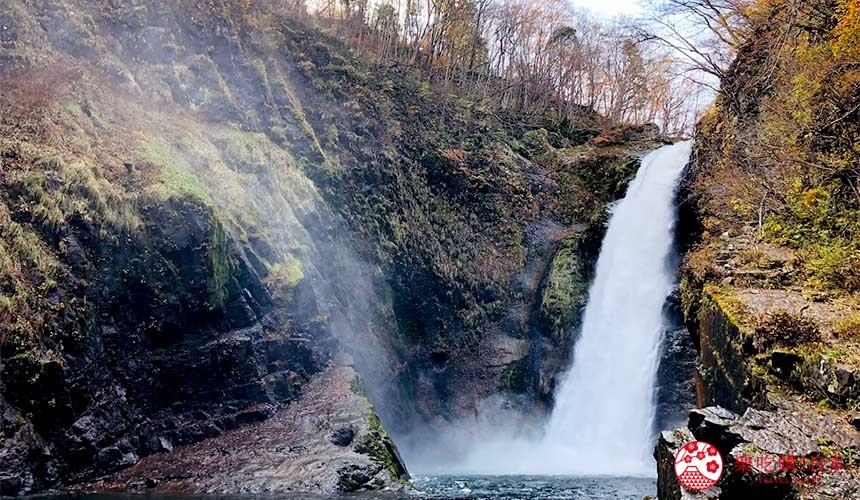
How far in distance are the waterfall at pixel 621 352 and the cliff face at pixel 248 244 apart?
1.08 meters

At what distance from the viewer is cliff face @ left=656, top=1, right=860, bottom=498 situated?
6094 mm

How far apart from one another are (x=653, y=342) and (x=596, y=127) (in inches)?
768

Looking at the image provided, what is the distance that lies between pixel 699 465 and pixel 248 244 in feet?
36.2

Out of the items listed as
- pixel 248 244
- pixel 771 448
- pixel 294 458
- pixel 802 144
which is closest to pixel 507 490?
pixel 294 458

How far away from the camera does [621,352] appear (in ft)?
58.7

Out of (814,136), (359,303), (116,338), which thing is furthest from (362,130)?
(814,136)

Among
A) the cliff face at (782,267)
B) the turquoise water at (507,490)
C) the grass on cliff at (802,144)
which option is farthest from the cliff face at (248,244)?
the grass on cliff at (802,144)

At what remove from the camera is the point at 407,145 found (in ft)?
74.6

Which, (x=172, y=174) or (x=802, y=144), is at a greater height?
(x=802, y=144)

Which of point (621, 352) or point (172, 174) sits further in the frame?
point (621, 352)

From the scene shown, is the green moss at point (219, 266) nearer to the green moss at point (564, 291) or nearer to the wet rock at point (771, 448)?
the wet rock at point (771, 448)

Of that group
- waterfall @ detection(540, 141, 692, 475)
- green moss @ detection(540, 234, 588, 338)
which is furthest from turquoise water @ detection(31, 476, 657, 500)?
green moss @ detection(540, 234, 588, 338)

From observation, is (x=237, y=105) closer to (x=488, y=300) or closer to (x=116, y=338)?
(x=116, y=338)

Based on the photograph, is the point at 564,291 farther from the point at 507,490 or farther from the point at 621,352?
the point at 507,490
